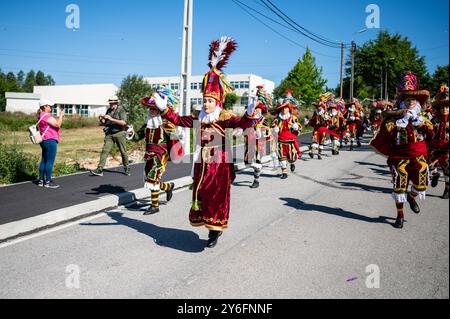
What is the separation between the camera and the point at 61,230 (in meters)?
5.90

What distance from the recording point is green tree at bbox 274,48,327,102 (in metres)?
52.4

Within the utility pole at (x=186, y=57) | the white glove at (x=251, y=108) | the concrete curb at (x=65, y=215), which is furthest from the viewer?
the utility pole at (x=186, y=57)

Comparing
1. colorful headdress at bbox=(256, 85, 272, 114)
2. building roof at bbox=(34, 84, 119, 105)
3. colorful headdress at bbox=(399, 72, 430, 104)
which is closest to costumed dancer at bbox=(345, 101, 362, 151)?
colorful headdress at bbox=(256, 85, 272, 114)

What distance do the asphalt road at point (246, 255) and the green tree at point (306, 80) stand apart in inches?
1821

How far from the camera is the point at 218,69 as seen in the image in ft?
18.0

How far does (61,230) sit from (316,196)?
5345 millimetres

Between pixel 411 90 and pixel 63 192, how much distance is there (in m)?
6.93

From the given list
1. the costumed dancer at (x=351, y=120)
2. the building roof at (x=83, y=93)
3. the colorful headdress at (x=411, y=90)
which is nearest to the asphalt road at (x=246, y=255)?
the colorful headdress at (x=411, y=90)

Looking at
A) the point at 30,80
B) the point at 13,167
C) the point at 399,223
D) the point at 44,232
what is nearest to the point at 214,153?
the point at 44,232

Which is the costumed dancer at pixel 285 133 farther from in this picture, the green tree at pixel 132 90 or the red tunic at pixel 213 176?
the green tree at pixel 132 90

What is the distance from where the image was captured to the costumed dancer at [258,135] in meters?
9.50
